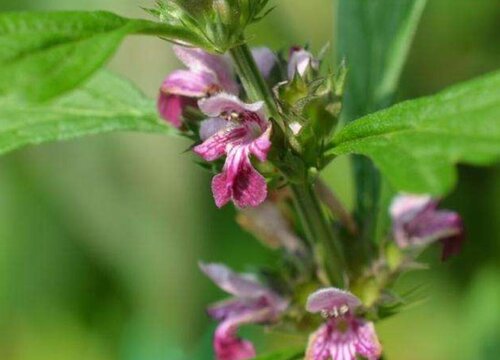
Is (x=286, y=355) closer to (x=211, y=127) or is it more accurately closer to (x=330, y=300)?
(x=330, y=300)

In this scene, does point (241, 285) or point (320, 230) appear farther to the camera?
point (241, 285)

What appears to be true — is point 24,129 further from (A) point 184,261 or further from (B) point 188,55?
(A) point 184,261

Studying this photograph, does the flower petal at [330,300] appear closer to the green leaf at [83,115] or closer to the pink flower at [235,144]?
the pink flower at [235,144]

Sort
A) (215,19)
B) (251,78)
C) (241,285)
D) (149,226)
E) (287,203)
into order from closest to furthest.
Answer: (215,19) → (251,78) → (241,285) → (287,203) → (149,226)

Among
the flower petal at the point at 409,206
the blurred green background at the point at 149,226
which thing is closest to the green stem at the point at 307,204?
the flower petal at the point at 409,206

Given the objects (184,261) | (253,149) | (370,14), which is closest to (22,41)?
(253,149)

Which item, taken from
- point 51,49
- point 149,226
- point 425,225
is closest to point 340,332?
point 425,225
